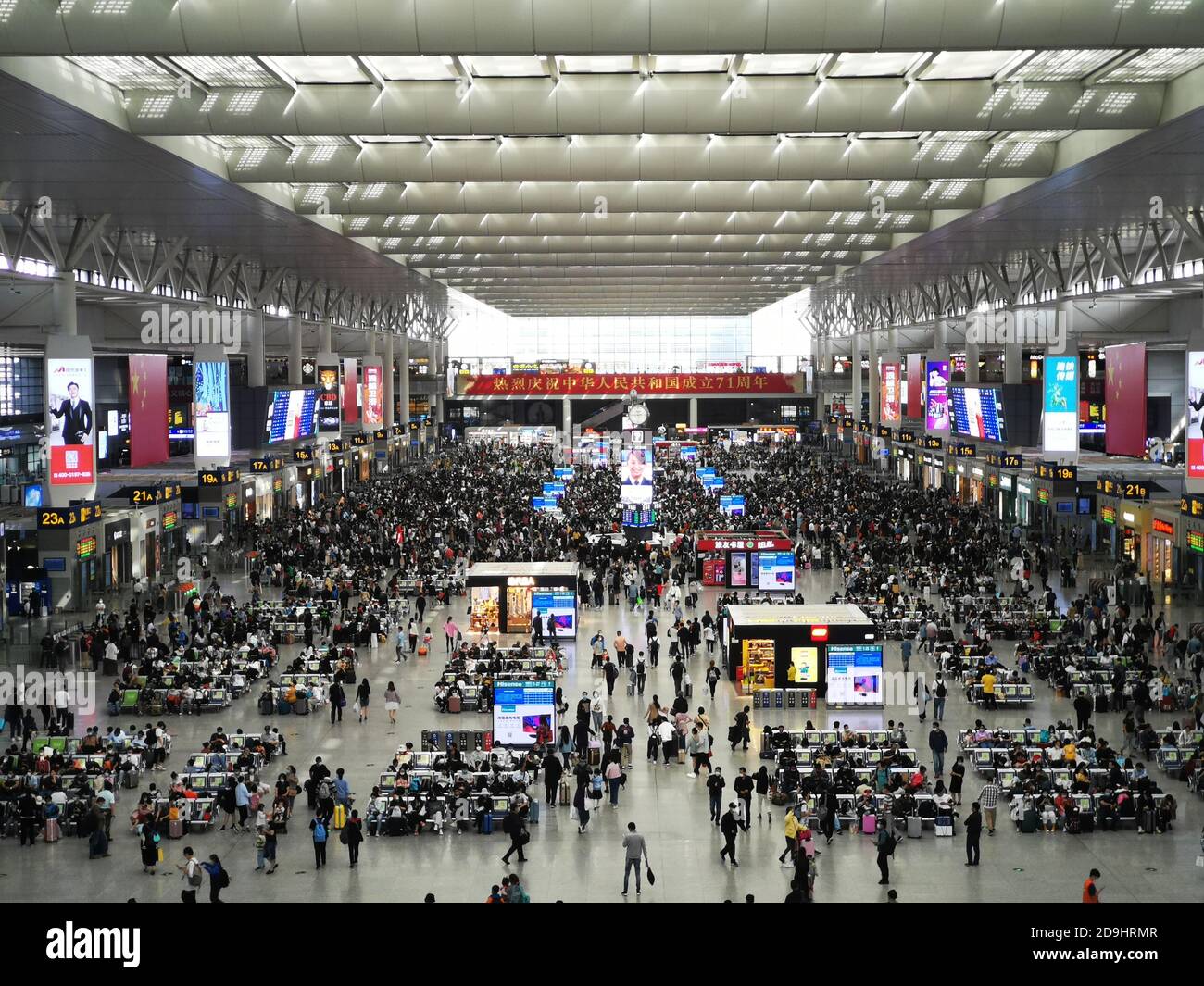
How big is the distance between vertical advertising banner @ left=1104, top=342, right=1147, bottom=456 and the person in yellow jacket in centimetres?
2198

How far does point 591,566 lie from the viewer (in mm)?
38156

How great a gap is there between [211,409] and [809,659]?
19.2 m

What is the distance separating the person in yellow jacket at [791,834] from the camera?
14.7 metres

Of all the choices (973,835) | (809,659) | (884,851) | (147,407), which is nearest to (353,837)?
(884,851)

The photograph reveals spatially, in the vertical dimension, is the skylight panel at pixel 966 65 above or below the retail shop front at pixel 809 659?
above

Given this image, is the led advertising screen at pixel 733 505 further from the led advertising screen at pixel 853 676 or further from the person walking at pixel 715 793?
the person walking at pixel 715 793

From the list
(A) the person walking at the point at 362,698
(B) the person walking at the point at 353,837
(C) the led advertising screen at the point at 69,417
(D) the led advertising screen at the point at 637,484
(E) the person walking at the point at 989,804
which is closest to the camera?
(B) the person walking at the point at 353,837

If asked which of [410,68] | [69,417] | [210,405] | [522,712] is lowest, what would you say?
[522,712]

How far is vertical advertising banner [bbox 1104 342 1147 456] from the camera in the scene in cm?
3328

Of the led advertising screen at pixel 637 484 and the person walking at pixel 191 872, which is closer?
the person walking at pixel 191 872

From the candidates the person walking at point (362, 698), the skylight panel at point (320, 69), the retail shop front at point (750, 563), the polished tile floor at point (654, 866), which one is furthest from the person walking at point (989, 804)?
the retail shop front at point (750, 563)

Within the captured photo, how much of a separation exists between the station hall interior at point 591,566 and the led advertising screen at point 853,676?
0.07 metres

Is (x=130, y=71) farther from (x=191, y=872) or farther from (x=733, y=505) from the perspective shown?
(x=733, y=505)

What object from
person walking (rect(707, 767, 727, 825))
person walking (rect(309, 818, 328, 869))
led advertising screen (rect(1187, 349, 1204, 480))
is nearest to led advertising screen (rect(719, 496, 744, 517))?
led advertising screen (rect(1187, 349, 1204, 480))
